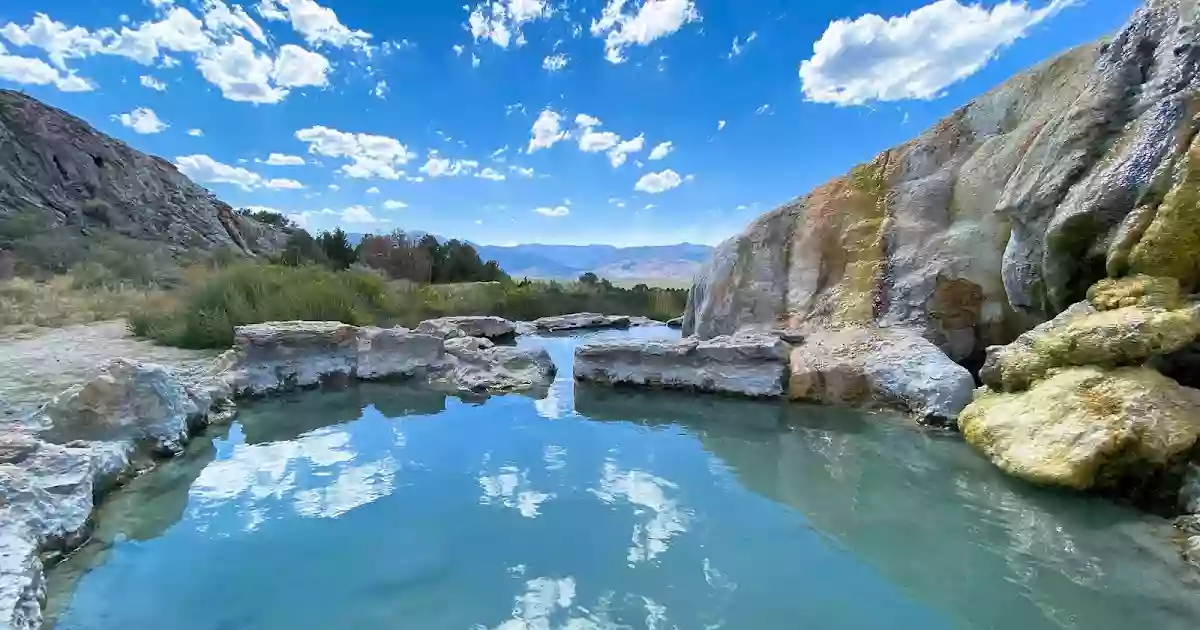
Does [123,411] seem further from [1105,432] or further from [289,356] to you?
[1105,432]

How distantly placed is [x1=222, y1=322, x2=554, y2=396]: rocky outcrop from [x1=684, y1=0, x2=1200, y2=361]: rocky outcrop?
4.18 m

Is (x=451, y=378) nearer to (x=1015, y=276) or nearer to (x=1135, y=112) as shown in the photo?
(x=1015, y=276)

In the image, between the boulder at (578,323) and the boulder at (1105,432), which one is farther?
the boulder at (578,323)

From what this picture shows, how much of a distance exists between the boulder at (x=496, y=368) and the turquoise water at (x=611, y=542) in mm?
2910

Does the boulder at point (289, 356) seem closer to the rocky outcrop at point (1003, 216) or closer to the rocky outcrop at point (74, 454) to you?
the rocky outcrop at point (74, 454)

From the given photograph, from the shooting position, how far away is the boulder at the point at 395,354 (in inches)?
411

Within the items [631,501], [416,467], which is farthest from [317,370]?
[631,501]

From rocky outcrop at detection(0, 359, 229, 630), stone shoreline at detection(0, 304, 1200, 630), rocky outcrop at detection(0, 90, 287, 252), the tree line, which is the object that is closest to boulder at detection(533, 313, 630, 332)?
the tree line

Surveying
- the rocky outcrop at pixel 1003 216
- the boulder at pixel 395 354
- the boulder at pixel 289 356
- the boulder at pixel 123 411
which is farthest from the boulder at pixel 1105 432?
the boulder at pixel 289 356

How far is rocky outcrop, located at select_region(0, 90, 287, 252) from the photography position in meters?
28.3

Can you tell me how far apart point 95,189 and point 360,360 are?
30.0 m

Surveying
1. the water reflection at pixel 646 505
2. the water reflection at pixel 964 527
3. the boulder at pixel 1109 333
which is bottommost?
the water reflection at pixel 646 505

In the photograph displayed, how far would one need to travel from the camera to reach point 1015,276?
24.8ft

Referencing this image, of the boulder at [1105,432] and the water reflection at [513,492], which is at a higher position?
the boulder at [1105,432]
